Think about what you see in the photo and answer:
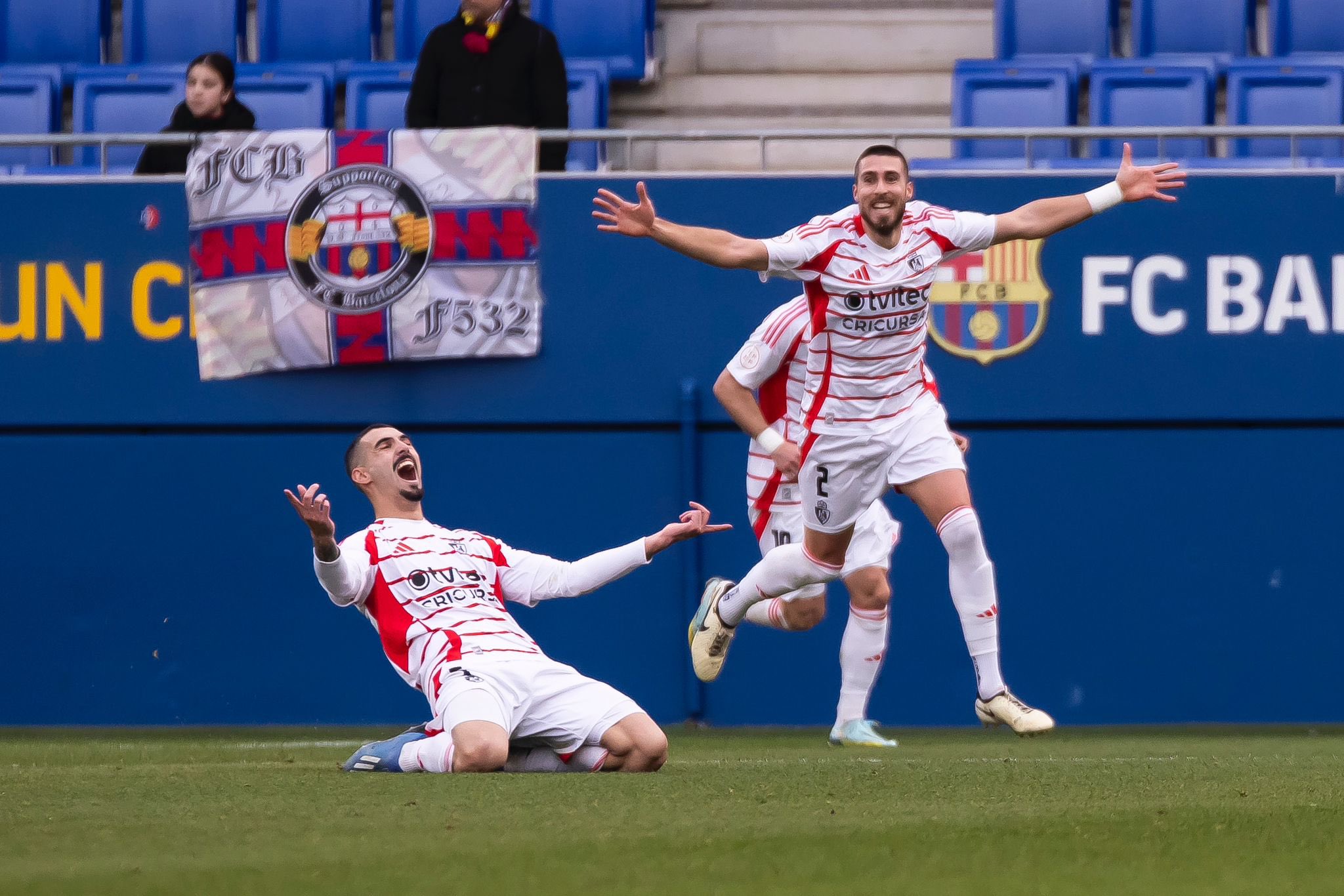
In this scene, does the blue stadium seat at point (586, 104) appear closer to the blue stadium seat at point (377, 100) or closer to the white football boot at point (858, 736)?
the blue stadium seat at point (377, 100)

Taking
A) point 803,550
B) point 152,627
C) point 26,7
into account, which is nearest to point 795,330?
point 803,550

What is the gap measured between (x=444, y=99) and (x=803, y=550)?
3.64 metres

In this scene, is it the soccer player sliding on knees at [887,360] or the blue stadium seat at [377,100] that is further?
the blue stadium seat at [377,100]

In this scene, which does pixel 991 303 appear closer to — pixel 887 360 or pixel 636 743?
pixel 887 360

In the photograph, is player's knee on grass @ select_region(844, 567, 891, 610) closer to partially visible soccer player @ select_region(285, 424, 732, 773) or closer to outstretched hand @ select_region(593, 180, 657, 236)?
partially visible soccer player @ select_region(285, 424, 732, 773)

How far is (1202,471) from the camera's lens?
927 centimetres

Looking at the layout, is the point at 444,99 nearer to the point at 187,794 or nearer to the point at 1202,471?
the point at 1202,471

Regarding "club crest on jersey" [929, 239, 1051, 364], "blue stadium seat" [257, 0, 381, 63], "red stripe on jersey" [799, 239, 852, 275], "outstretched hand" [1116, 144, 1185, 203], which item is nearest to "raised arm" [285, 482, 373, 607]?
"red stripe on jersey" [799, 239, 852, 275]

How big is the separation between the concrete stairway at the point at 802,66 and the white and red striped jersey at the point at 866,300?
4.24 meters

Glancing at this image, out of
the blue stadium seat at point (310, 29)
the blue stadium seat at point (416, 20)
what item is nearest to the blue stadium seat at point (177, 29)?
the blue stadium seat at point (310, 29)

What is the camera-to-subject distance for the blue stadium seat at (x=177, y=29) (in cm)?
1140

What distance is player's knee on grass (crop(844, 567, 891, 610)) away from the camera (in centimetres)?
756

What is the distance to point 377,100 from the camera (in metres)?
10.5

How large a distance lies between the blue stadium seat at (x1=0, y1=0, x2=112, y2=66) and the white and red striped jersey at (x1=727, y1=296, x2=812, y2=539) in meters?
5.67
